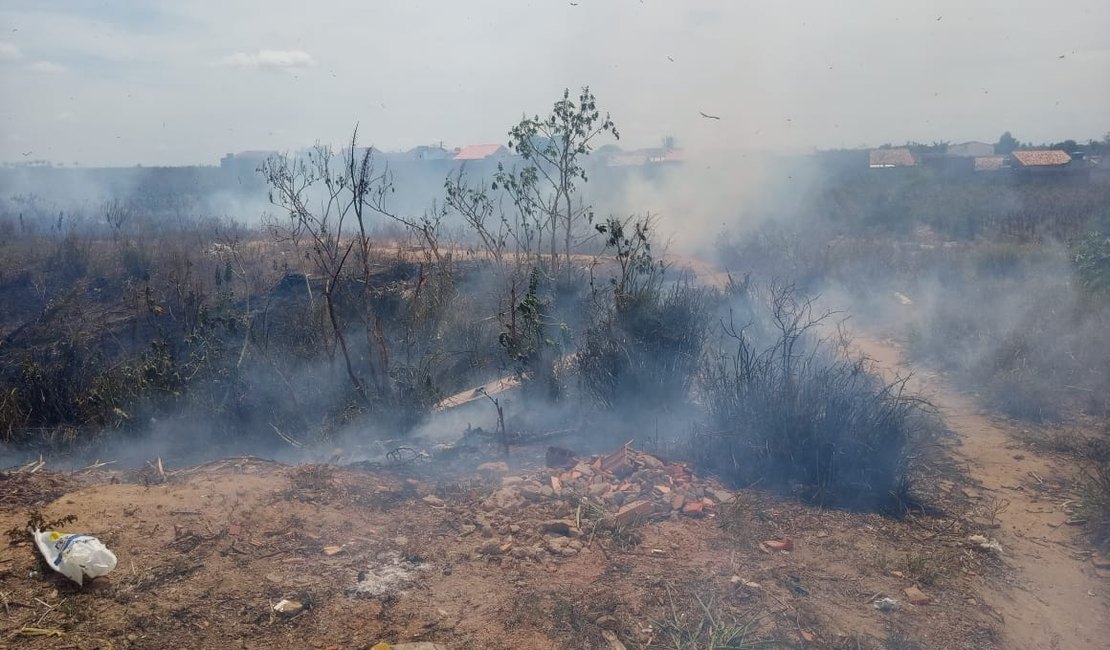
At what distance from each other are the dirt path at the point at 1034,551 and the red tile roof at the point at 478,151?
28.9 m

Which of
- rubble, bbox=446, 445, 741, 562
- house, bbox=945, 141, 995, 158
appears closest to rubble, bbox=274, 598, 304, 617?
rubble, bbox=446, 445, 741, 562

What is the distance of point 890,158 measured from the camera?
111 feet

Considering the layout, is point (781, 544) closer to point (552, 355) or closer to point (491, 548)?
point (491, 548)

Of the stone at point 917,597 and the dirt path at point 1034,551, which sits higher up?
the stone at point 917,597

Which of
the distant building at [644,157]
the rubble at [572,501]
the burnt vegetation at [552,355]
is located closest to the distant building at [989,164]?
the distant building at [644,157]

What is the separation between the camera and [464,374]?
8.59 m

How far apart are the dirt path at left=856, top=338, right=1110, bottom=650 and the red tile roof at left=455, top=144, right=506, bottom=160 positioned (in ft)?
94.7

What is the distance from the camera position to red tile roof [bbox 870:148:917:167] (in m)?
32.5

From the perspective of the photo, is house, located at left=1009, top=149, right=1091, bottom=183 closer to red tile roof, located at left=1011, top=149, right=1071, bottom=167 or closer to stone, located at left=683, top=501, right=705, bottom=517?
red tile roof, located at left=1011, top=149, right=1071, bottom=167

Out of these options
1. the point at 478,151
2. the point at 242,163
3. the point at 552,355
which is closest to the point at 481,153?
the point at 478,151

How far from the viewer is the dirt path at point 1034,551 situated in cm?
402

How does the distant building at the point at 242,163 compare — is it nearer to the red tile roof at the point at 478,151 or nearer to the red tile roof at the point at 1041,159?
the red tile roof at the point at 478,151

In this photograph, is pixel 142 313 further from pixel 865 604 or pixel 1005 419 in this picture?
pixel 1005 419

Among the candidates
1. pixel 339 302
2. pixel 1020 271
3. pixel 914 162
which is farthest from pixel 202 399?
pixel 914 162
